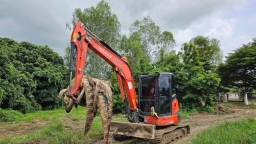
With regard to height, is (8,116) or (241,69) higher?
(241,69)

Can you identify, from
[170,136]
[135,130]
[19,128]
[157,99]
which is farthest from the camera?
[19,128]

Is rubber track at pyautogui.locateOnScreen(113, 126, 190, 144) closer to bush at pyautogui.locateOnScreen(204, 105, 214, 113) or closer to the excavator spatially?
the excavator

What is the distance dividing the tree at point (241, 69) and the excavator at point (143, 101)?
16356mm

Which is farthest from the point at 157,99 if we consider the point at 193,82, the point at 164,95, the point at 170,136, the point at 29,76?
the point at 29,76

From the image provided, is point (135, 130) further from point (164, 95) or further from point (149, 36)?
point (149, 36)

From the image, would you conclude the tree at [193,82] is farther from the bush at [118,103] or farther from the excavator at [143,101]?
the excavator at [143,101]

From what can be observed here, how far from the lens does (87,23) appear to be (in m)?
23.1

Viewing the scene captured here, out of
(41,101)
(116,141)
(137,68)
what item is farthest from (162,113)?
(41,101)

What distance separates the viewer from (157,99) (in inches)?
289

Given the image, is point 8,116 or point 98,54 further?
point 8,116

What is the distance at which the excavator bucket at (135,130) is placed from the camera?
6457mm

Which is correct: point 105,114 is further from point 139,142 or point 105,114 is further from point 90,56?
point 90,56

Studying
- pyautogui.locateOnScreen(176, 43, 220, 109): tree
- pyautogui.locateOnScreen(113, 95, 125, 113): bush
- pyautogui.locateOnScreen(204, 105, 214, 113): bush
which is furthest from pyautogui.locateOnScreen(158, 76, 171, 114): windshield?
pyautogui.locateOnScreen(204, 105, 214, 113): bush

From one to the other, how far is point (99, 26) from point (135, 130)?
1788 centimetres
